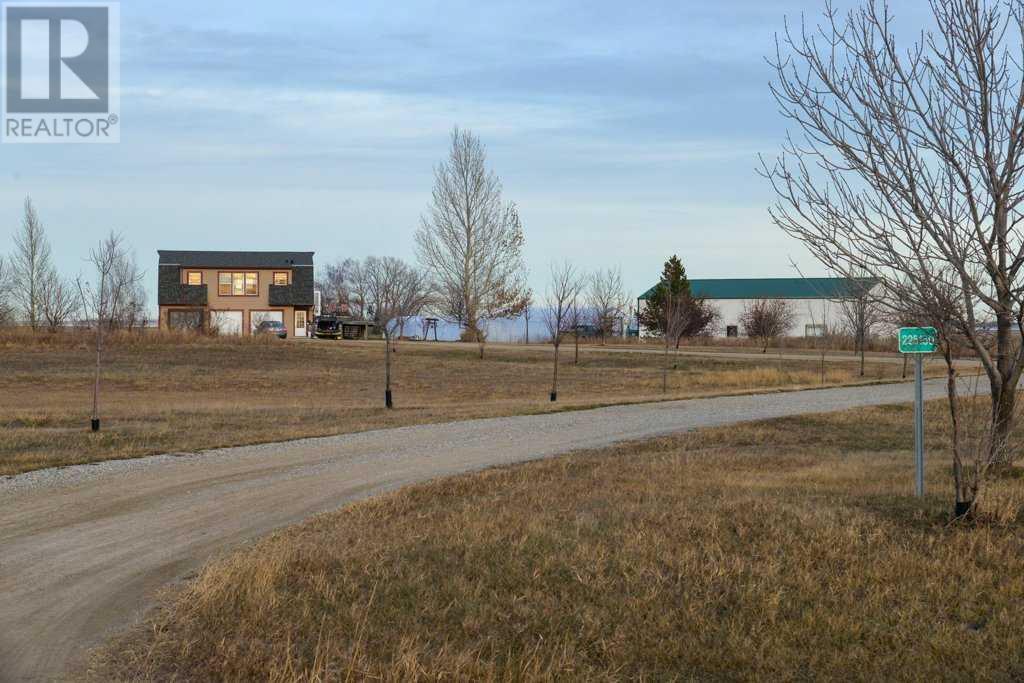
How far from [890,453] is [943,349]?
6745mm

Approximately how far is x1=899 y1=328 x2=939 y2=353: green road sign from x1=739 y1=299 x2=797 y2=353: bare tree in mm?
58712

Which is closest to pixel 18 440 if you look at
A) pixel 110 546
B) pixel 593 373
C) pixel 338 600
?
pixel 110 546

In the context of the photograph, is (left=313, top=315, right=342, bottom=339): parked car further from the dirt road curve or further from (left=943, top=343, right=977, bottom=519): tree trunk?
(left=943, top=343, right=977, bottom=519): tree trunk

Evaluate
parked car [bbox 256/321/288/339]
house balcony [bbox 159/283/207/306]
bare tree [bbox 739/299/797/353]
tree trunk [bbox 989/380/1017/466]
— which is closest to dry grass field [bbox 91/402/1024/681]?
tree trunk [bbox 989/380/1017/466]

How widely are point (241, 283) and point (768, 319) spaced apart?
38.2m

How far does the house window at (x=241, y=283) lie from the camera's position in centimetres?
6975

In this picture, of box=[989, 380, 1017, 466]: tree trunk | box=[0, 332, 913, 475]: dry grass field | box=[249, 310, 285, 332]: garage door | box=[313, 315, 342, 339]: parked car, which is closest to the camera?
box=[989, 380, 1017, 466]: tree trunk

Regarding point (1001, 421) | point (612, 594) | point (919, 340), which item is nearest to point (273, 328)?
point (1001, 421)

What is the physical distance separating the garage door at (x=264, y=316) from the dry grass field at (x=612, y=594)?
6137cm

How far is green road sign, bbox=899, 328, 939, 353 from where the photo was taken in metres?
8.83

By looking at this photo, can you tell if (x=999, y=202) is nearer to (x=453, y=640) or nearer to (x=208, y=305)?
(x=453, y=640)

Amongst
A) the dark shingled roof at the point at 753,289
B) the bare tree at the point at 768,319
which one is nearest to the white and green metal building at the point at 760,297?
the dark shingled roof at the point at 753,289

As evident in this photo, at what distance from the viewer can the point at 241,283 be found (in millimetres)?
69875

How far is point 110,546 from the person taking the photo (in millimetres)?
8648
